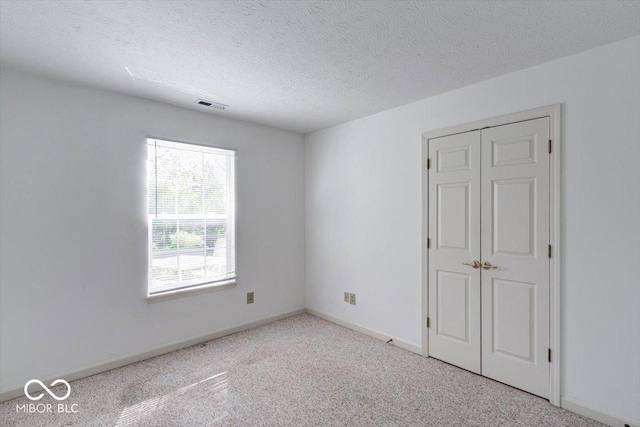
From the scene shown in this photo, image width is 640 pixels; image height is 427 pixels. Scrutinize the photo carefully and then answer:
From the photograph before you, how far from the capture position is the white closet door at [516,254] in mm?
2291

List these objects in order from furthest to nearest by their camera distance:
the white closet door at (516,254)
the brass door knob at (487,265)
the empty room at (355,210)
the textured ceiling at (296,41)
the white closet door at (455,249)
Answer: the white closet door at (455,249), the brass door knob at (487,265), the white closet door at (516,254), the empty room at (355,210), the textured ceiling at (296,41)

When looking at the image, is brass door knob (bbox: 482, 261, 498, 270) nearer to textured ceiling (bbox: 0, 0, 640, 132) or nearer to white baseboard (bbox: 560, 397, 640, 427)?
white baseboard (bbox: 560, 397, 640, 427)

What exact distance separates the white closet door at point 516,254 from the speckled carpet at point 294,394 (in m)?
0.23

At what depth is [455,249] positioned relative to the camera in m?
2.79

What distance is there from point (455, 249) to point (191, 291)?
2.70 meters

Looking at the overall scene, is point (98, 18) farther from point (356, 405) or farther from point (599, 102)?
point (599, 102)

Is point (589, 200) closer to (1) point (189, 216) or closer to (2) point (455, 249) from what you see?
(2) point (455, 249)

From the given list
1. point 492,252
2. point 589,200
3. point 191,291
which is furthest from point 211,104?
point 589,200

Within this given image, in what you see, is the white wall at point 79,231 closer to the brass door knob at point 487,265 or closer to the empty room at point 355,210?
the empty room at point 355,210

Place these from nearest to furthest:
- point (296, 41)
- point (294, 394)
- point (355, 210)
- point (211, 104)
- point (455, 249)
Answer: point (296, 41)
point (294, 394)
point (455, 249)
point (211, 104)
point (355, 210)

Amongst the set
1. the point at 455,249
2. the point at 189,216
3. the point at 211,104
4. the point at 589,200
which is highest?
the point at 211,104

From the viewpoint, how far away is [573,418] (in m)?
2.06

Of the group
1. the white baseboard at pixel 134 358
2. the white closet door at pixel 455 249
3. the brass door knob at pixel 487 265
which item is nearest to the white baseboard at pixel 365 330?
the white closet door at pixel 455 249

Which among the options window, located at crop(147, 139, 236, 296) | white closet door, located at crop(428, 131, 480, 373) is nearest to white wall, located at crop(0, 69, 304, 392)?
window, located at crop(147, 139, 236, 296)
